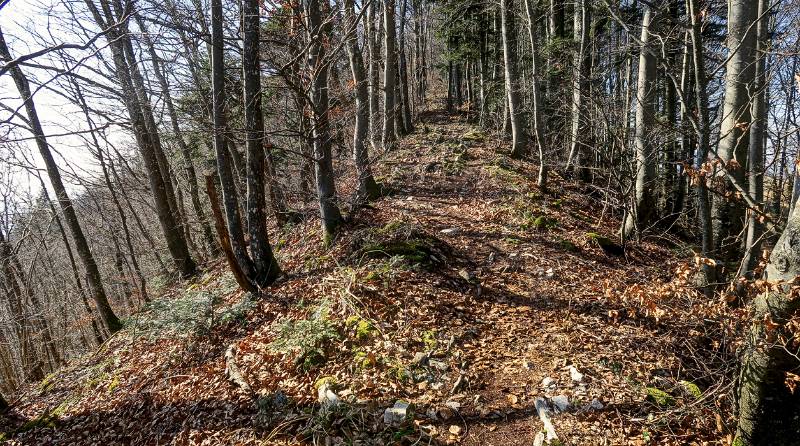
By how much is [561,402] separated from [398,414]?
1592 millimetres

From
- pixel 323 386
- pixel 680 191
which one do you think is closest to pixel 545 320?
pixel 323 386

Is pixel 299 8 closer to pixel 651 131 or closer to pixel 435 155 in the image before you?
pixel 651 131

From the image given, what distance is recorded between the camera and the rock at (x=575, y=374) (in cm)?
395

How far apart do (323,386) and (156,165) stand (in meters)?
9.59

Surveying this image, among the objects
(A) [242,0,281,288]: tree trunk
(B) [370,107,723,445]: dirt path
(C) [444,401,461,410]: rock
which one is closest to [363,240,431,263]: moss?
(B) [370,107,723,445]: dirt path

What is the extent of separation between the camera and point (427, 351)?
4.59m

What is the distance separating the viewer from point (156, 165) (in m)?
10.8

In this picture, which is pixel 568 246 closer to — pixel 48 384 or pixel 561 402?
pixel 561 402

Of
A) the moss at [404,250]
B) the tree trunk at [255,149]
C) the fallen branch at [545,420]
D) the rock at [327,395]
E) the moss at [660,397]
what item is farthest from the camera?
the moss at [404,250]

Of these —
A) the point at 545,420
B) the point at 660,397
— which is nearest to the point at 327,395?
the point at 545,420

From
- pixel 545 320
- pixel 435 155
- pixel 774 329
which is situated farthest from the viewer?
pixel 435 155

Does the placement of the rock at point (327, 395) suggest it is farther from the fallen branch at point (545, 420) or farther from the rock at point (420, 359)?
the fallen branch at point (545, 420)

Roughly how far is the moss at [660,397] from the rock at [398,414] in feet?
7.65

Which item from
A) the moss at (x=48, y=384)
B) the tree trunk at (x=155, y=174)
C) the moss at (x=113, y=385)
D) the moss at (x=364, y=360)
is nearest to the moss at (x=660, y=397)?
the moss at (x=364, y=360)
